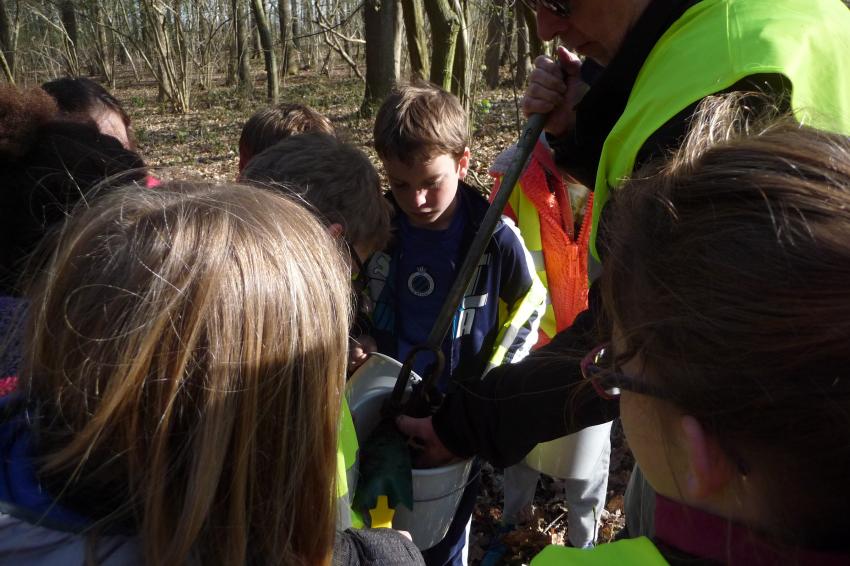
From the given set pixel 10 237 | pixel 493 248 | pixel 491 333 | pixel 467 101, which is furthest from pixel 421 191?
pixel 467 101

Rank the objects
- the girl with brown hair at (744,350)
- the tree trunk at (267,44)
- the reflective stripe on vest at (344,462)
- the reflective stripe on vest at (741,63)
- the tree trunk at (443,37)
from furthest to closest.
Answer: the tree trunk at (267,44), the tree trunk at (443,37), the reflective stripe on vest at (344,462), the reflective stripe on vest at (741,63), the girl with brown hair at (744,350)

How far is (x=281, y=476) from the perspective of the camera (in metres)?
1.15

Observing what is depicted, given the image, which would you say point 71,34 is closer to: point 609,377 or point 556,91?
point 556,91

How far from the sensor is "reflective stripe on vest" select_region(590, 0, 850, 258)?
129 centimetres

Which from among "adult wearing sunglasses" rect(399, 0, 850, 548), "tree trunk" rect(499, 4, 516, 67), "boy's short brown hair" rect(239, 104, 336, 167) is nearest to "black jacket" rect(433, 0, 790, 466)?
"adult wearing sunglasses" rect(399, 0, 850, 548)

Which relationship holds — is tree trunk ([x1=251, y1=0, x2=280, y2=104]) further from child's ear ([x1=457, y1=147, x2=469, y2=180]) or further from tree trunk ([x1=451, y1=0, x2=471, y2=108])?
child's ear ([x1=457, y1=147, x2=469, y2=180])

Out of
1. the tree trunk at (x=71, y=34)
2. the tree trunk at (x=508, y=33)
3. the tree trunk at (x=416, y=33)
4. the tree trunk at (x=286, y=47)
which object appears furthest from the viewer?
the tree trunk at (x=286, y=47)

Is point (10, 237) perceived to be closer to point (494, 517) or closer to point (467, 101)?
point (494, 517)

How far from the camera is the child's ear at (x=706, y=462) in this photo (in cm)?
90

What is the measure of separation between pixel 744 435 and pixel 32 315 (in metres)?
1.08

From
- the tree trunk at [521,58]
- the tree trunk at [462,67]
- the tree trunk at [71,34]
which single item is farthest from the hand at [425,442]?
the tree trunk at [71,34]

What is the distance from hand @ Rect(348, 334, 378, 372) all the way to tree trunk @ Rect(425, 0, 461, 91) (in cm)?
540

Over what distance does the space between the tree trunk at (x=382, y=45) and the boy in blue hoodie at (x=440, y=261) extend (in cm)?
816

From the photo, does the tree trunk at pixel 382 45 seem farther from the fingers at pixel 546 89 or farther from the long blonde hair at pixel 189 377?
the long blonde hair at pixel 189 377
